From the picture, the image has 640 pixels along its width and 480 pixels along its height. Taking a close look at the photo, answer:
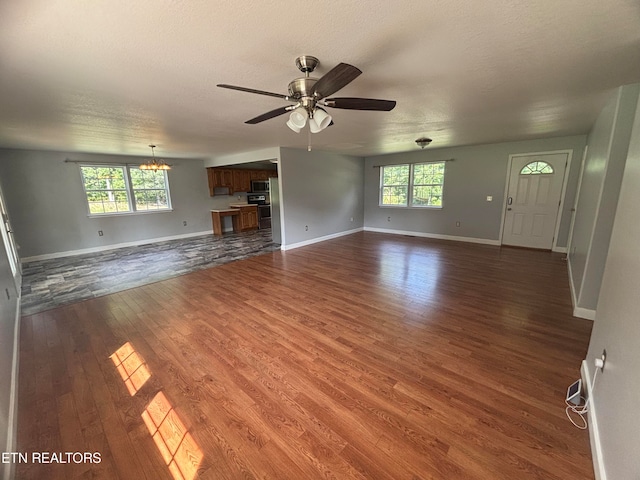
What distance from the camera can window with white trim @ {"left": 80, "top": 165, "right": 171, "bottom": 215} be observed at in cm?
588

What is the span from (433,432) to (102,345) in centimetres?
288

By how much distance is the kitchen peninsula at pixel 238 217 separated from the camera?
788 centimetres

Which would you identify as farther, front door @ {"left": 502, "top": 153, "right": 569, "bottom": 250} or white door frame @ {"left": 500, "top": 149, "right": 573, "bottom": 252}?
front door @ {"left": 502, "top": 153, "right": 569, "bottom": 250}

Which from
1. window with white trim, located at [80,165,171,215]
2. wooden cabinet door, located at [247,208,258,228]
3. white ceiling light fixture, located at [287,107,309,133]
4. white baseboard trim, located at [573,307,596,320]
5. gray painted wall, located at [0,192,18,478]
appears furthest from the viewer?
wooden cabinet door, located at [247,208,258,228]

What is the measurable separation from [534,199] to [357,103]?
549 cm

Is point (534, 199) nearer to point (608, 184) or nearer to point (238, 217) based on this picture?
point (608, 184)

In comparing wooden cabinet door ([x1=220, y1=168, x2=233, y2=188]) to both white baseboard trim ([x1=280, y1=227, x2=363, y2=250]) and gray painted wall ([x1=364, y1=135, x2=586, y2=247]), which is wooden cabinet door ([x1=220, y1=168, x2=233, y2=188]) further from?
gray painted wall ([x1=364, y1=135, x2=586, y2=247])

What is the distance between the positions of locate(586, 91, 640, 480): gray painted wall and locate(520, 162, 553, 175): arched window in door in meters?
4.27

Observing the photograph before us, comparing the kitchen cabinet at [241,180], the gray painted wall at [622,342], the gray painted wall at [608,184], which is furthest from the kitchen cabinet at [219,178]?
the gray painted wall at [622,342]

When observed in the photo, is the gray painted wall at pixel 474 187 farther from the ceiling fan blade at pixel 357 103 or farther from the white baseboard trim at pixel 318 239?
the ceiling fan blade at pixel 357 103

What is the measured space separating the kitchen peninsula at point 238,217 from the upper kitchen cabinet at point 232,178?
0.58 metres

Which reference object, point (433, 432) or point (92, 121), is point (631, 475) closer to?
point (433, 432)

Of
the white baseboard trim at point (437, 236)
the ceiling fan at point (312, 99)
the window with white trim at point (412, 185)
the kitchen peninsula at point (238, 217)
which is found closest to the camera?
the ceiling fan at point (312, 99)

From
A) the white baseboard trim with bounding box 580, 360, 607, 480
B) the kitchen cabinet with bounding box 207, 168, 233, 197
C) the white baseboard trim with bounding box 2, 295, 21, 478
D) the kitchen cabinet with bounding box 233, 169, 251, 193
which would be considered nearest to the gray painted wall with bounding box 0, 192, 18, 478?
the white baseboard trim with bounding box 2, 295, 21, 478
